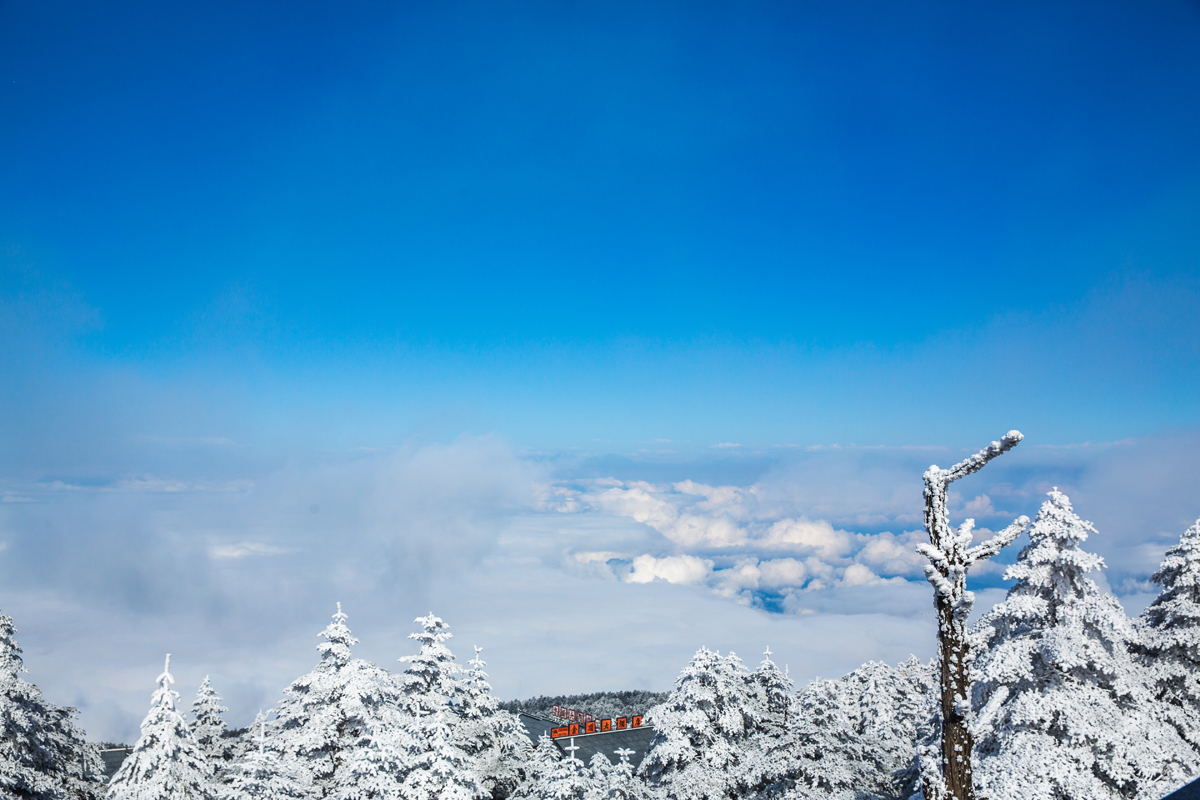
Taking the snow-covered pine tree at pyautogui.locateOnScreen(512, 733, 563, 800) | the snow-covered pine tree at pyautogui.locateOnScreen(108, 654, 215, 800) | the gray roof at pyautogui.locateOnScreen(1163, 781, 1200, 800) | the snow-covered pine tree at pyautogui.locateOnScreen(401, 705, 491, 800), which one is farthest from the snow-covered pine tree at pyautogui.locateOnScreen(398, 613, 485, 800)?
the gray roof at pyautogui.locateOnScreen(1163, 781, 1200, 800)

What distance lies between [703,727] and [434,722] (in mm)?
10397

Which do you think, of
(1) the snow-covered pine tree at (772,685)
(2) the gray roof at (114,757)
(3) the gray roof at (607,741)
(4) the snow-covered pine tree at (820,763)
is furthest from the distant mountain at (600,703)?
(4) the snow-covered pine tree at (820,763)

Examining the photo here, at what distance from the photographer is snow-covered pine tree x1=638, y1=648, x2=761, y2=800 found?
25609mm

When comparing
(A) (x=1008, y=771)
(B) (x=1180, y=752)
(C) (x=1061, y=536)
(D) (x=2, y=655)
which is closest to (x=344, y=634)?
(D) (x=2, y=655)

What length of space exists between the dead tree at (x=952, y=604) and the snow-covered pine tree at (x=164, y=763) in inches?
853

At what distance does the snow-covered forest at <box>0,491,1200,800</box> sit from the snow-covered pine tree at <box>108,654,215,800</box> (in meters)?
0.06

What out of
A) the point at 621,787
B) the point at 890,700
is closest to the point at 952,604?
the point at 621,787

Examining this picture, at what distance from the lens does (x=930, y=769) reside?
9484mm

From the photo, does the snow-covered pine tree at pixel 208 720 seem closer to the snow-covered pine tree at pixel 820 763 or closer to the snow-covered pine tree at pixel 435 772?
the snow-covered pine tree at pixel 435 772

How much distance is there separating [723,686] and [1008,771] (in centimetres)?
1121

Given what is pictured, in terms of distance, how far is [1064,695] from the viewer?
17781 millimetres

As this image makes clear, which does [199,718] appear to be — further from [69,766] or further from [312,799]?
[312,799]

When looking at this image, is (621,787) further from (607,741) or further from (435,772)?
(607,741)

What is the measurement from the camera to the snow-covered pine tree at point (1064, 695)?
55.2ft
